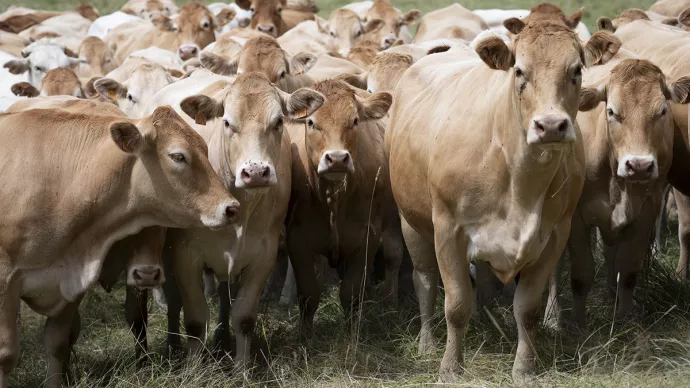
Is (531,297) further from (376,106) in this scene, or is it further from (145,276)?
(145,276)

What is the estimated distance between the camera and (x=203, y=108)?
636 cm

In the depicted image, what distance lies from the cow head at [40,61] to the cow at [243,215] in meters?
5.97

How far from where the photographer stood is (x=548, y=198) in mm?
5902

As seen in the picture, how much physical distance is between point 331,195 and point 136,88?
9.07 feet

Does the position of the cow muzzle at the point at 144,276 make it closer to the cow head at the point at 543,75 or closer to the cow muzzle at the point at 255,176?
the cow muzzle at the point at 255,176

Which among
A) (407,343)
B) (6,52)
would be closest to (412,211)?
(407,343)

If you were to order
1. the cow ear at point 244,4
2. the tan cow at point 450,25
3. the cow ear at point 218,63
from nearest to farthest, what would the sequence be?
the cow ear at point 218,63, the tan cow at point 450,25, the cow ear at point 244,4

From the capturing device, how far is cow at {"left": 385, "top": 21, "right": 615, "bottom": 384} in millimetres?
5457

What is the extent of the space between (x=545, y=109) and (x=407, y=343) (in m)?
2.19

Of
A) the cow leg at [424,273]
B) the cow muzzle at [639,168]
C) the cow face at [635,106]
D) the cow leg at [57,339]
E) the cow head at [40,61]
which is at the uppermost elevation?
the cow face at [635,106]

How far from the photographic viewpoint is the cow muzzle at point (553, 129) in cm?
523

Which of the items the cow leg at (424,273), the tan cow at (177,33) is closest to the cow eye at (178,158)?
the cow leg at (424,273)

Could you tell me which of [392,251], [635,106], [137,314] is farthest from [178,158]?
[635,106]

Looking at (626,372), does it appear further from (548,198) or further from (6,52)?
(6,52)
